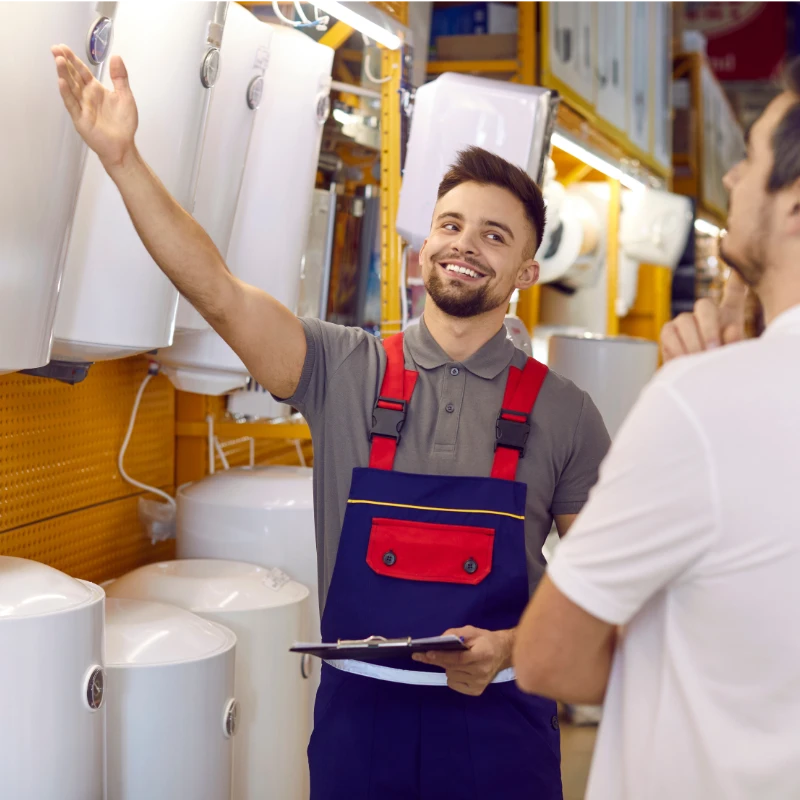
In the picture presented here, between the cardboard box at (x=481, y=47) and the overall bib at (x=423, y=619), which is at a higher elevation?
the cardboard box at (x=481, y=47)

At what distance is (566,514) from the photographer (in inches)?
78.7

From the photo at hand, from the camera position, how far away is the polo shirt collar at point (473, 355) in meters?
2.02

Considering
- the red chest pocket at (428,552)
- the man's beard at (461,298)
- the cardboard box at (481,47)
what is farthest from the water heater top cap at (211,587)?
the cardboard box at (481,47)

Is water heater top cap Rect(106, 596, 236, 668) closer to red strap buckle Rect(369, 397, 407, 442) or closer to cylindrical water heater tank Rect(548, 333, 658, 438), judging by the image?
red strap buckle Rect(369, 397, 407, 442)

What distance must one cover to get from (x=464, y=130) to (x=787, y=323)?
222 centimetres

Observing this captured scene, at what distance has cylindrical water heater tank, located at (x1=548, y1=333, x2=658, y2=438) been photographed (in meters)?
4.32

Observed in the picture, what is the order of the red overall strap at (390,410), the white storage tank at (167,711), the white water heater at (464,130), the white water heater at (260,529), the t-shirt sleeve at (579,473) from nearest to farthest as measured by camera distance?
the red overall strap at (390,410)
the t-shirt sleeve at (579,473)
the white storage tank at (167,711)
the white water heater at (260,529)
the white water heater at (464,130)

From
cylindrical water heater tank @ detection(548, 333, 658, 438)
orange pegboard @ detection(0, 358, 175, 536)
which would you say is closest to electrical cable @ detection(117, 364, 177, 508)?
orange pegboard @ detection(0, 358, 175, 536)

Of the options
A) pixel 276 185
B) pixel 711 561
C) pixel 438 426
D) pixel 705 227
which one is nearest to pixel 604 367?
pixel 276 185

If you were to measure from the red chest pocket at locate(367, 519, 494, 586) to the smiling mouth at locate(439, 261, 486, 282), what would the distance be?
51cm

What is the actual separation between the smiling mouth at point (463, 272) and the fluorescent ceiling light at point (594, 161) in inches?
87.0

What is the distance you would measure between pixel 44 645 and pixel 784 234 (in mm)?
1365

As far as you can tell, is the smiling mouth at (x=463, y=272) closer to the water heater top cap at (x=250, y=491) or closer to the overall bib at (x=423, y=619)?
the overall bib at (x=423, y=619)

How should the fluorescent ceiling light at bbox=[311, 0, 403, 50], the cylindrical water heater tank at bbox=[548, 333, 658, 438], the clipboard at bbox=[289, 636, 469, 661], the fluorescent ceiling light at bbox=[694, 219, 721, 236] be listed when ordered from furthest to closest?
the fluorescent ceiling light at bbox=[694, 219, 721, 236] → the cylindrical water heater tank at bbox=[548, 333, 658, 438] → the fluorescent ceiling light at bbox=[311, 0, 403, 50] → the clipboard at bbox=[289, 636, 469, 661]
